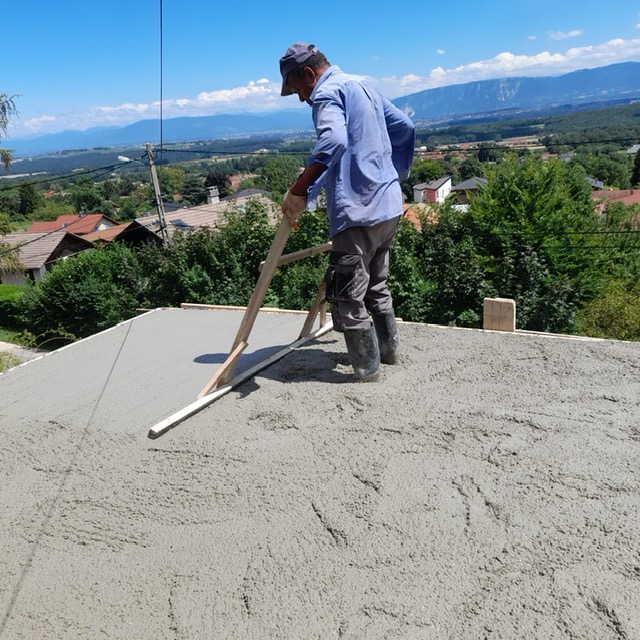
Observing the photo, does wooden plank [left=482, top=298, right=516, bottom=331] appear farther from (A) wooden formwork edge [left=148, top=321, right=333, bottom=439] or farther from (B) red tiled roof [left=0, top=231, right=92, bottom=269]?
(B) red tiled roof [left=0, top=231, right=92, bottom=269]

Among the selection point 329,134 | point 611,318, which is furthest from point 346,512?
point 611,318

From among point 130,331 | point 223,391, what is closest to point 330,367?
point 223,391

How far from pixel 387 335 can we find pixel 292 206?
0.95 metres

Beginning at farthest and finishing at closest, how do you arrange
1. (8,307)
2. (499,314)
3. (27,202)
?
(27,202), (8,307), (499,314)

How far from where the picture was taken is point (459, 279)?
9.48 meters

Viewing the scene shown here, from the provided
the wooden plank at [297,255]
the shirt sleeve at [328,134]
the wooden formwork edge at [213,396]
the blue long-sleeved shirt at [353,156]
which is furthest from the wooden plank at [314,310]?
the shirt sleeve at [328,134]

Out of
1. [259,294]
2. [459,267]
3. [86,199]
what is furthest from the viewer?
[86,199]

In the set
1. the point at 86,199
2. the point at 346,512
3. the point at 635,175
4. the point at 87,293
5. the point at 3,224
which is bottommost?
the point at 87,293

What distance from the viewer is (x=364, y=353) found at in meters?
2.91

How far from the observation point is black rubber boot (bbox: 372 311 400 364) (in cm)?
319

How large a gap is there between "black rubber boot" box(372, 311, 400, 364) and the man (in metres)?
Result: 0.16

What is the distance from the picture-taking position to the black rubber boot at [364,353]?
289cm

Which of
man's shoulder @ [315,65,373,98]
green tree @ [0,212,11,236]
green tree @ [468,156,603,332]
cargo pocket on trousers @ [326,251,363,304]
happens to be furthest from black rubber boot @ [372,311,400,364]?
green tree @ [0,212,11,236]

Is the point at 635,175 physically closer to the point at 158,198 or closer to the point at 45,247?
the point at 45,247
